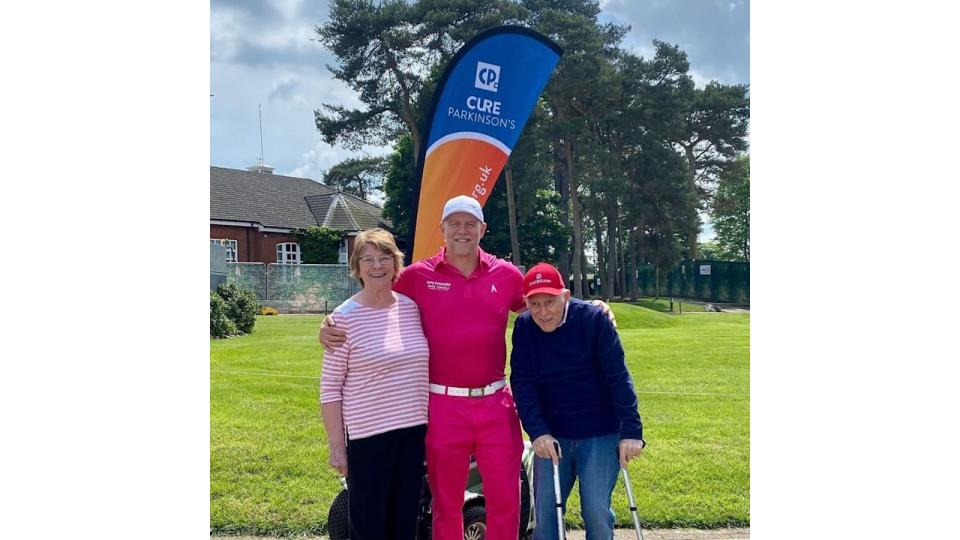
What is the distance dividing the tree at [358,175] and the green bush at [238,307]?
22.8m

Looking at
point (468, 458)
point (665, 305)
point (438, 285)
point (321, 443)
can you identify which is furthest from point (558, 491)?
point (665, 305)

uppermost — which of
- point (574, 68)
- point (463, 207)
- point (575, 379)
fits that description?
point (574, 68)

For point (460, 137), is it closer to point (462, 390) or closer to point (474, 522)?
point (462, 390)

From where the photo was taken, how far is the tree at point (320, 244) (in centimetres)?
2852

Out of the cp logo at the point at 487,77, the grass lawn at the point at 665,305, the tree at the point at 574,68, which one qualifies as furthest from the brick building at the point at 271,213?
the cp logo at the point at 487,77

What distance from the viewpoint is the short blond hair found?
3064mm

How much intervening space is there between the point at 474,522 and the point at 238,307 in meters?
13.8

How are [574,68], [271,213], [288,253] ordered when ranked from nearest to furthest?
[574,68]
[288,253]
[271,213]

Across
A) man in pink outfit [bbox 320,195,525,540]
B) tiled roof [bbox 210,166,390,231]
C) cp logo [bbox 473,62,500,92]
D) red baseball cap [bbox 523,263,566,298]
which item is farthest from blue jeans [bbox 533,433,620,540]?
tiled roof [bbox 210,166,390,231]

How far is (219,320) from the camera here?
15.5 meters

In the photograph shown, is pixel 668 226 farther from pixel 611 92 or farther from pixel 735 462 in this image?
pixel 735 462

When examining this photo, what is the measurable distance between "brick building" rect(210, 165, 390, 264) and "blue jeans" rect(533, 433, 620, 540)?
24.8 m

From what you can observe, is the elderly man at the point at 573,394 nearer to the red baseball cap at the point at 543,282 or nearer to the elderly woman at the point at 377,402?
the red baseball cap at the point at 543,282

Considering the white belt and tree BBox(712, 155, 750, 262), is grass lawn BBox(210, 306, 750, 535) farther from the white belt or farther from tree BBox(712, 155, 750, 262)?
tree BBox(712, 155, 750, 262)
